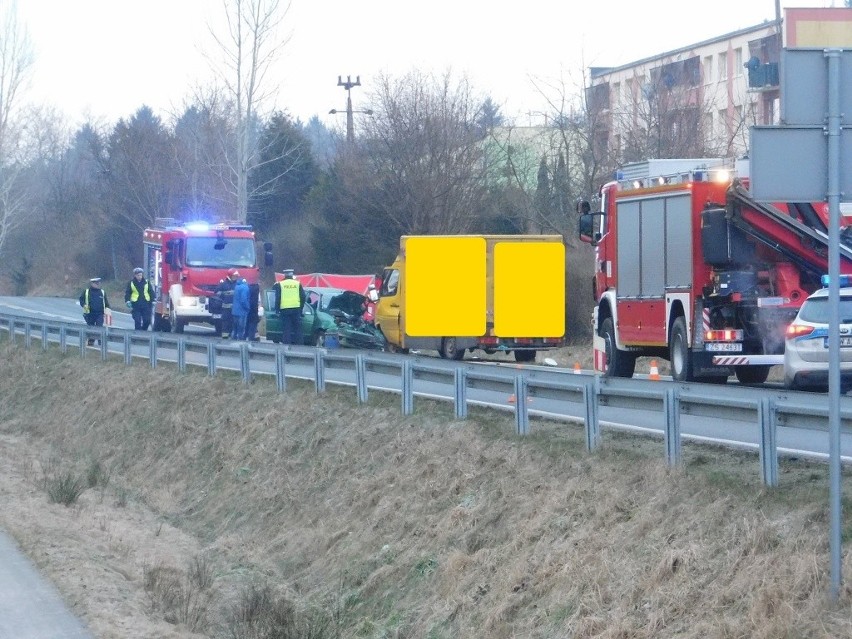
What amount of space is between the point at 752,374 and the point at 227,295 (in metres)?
14.7

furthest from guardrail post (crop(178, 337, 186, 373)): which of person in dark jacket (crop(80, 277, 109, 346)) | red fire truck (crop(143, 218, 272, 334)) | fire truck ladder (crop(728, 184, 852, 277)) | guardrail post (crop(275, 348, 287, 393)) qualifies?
fire truck ladder (crop(728, 184, 852, 277))

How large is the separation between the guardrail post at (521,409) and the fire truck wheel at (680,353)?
4.29 meters

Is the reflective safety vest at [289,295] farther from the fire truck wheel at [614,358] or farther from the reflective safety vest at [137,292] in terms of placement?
the fire truck wheel at [614,358]

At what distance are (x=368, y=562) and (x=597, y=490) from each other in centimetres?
278

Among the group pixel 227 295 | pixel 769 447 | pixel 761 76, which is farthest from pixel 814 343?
pixel 761 76

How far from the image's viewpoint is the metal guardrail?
8.88 m

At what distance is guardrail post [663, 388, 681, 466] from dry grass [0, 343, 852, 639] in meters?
0.12

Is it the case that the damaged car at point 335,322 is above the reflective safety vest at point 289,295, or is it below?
below

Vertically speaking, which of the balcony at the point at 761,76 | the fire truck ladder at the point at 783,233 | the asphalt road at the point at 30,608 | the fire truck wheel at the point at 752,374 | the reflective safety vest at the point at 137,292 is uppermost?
the balcony at the point at 761,76

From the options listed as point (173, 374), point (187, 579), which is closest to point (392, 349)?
point (173, 374)

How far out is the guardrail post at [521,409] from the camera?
1254 cm

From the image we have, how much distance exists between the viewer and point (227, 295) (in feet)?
96.9

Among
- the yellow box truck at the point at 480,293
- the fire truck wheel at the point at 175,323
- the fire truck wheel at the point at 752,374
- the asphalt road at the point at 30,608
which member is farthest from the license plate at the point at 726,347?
the fire truck wheel at the point at 175,323

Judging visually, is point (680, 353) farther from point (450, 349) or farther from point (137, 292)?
point (137, 292)
